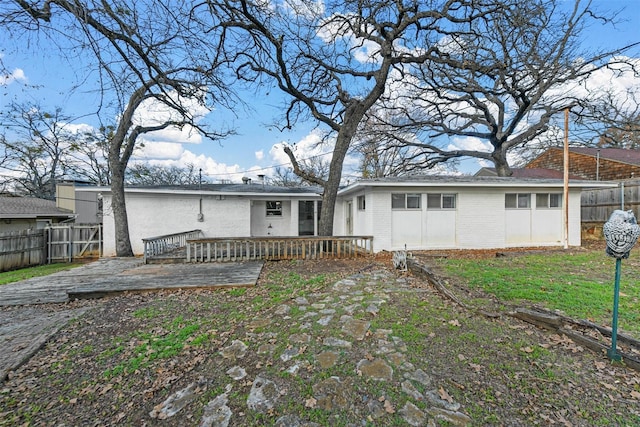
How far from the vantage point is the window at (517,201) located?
10797 mm

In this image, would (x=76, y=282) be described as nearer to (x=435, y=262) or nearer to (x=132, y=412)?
(x=132, y=412)

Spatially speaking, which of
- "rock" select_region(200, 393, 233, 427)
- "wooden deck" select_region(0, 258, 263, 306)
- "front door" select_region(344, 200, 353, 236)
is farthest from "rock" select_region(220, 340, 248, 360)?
"front door" select_region(344, 200, 353, 236)

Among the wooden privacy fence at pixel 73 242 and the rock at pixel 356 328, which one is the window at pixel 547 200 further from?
the wooden privacy fence at pixel 73 242

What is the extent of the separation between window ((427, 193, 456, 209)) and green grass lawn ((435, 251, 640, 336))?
3074 millimetres

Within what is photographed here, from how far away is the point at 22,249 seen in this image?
418 inches

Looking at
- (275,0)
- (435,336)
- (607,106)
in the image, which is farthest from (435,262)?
(607,106)

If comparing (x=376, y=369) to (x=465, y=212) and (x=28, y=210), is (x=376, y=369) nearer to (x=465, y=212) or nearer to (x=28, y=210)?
(x=465, y=212)

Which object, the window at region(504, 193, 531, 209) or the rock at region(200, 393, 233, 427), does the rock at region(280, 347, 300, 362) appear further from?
the window at region(504, 193, 531, 209)

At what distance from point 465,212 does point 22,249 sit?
17.0 metres

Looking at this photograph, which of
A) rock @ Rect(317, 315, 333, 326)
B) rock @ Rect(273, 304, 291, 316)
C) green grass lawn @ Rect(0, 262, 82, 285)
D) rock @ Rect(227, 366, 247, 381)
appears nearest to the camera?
rock @ Rect(227, 366, 247, 381)

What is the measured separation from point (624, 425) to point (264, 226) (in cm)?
1258

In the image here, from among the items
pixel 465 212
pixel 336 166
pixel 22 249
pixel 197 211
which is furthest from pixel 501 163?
pixel 22 249

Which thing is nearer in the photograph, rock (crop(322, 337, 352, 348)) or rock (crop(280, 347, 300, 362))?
rock (crop(280, 347, 300, 362))

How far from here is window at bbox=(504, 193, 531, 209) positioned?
35.4ft
